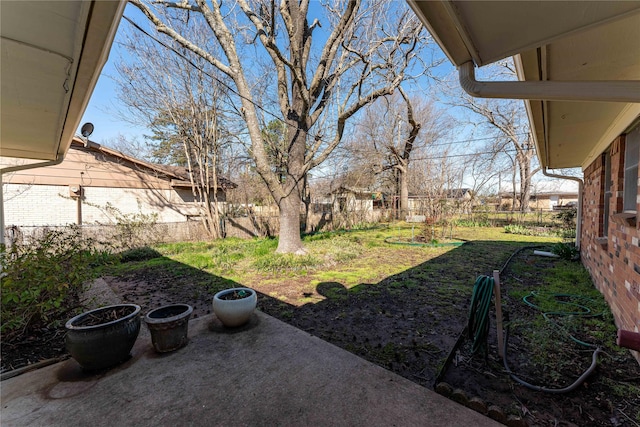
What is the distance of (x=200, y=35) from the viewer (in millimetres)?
8312

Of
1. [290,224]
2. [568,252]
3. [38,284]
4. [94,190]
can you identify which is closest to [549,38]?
[38,284]

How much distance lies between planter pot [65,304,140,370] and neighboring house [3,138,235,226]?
307 inches

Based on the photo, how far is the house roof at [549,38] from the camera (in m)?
1.22

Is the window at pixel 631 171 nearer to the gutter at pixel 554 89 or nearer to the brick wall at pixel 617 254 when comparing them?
the brick wall at pixel 617 254

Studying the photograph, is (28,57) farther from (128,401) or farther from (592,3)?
(592,3)

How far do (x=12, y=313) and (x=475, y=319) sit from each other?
15.0ft

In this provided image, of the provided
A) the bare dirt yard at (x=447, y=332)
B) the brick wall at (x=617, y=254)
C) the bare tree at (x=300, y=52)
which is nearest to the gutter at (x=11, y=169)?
the bare dirt yard at (x=447, y=332)

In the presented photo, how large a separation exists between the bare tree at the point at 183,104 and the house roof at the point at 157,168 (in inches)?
16.9

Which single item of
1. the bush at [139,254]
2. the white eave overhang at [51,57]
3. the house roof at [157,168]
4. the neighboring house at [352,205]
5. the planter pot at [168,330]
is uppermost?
the house roof at [157,168]

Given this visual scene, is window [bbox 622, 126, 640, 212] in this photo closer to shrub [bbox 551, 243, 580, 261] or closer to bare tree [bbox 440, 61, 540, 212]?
shrub [bbox 551, 243, 580, 261]

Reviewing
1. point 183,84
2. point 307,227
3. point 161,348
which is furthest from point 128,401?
point 307,227

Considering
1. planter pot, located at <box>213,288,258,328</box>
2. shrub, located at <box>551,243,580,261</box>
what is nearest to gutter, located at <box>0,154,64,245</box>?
planter pot, located at <box>213,288,258,328</box>

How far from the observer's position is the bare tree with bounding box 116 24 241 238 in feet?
27.2

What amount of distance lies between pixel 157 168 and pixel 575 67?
1144 centimetres
